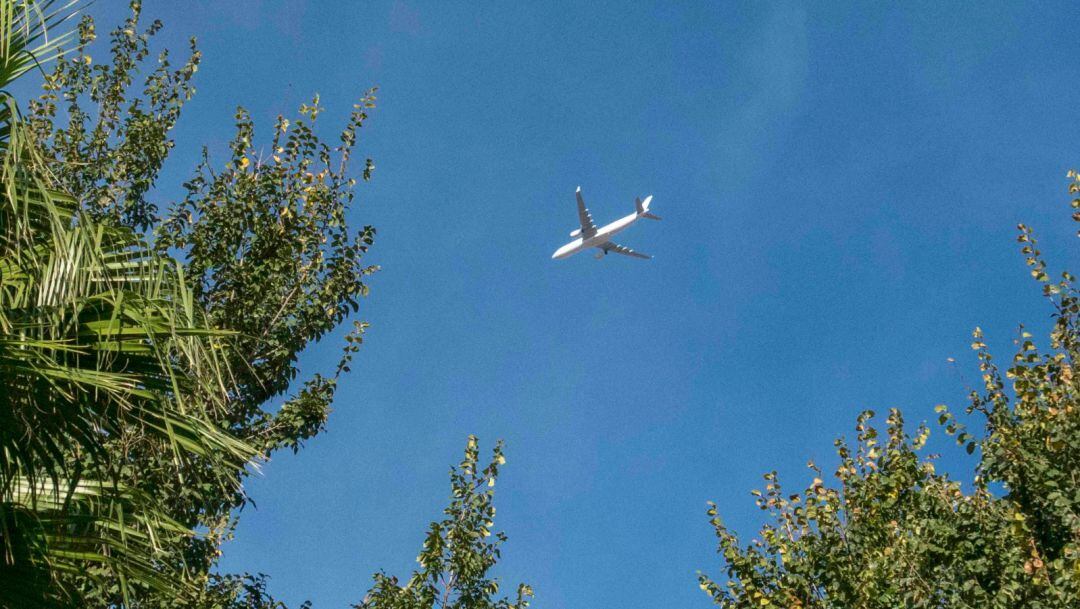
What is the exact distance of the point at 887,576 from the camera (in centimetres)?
1136

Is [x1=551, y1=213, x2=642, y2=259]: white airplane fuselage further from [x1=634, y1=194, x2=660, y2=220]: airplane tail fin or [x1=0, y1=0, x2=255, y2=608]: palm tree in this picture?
[x1=0, y1=0, x2=255, y2=608]: palm tree

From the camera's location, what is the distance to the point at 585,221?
5194cm

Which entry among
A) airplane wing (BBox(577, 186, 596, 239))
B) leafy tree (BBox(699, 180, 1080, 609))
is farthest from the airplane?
leafy tree (BBox(699, 180, 1080, 609))

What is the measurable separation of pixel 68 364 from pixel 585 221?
47036 mm

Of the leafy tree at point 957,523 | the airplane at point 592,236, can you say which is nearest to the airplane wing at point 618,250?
the airplane at point 592,236

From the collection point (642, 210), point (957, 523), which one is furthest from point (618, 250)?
point (957, 523)

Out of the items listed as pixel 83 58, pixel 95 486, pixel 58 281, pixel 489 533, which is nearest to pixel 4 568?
pixel 95 486

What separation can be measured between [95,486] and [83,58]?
13.4 m

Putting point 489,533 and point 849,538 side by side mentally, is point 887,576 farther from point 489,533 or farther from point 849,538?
point 489,533

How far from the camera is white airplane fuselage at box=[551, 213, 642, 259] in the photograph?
174 ft

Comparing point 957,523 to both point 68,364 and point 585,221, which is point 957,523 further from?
point 585,221

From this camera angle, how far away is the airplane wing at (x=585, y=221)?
167 feet

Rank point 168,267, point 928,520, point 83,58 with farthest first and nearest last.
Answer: point 83,58, point 928,520, point 168,267

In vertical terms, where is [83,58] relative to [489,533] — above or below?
above
